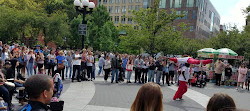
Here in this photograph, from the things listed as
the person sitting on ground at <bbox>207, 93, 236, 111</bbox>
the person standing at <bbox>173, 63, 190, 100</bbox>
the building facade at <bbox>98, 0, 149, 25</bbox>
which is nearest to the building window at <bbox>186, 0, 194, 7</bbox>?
the building facade at <bbox>98, 0, 149, 25</bbox>

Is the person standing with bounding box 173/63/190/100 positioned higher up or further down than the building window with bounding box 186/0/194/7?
further down

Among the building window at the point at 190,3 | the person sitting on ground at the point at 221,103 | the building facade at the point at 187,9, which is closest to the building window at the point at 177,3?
the building facade at the point at 187,9

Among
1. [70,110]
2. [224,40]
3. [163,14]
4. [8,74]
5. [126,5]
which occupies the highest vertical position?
[126,5]

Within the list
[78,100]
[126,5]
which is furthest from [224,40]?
[126,5]

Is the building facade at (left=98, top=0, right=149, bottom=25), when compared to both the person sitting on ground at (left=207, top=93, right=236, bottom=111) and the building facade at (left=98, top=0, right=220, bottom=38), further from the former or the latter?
the person sitting on ground at (left=207, top=93, right=236, bottom=111)

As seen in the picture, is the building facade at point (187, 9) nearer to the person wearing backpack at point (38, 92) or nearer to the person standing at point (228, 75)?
the person standing at point (228, 75)

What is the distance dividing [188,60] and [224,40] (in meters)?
26.4

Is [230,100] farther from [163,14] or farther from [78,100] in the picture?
[163,14]

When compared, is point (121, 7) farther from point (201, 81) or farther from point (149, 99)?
point (149, 99)

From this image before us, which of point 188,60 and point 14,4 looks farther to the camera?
point 14,4

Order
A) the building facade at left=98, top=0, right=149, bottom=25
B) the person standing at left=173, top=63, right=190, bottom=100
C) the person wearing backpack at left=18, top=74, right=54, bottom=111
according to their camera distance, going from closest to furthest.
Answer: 1. the person wearing backpack at left=18, top=74, right=54, bottom=111
2. the person standing at left=173, top=63, right=190, bottom=100
3. the building facade at left=98, top=0, right=149, bottom=25

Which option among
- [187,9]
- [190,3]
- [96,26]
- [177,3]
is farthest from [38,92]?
[177,3]

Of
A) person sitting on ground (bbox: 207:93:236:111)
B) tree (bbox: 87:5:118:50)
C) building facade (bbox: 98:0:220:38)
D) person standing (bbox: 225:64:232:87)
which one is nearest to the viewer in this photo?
person sitting on ground (bbox: 207:93:236:111)

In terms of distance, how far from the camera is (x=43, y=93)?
2.14 metres
